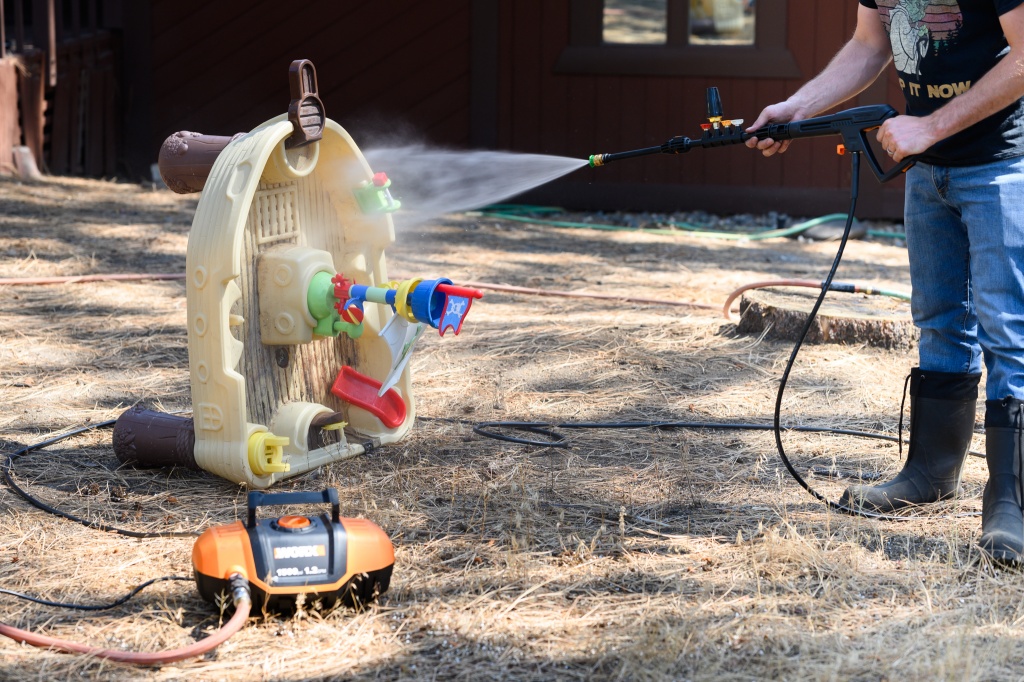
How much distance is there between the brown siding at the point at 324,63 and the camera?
29.5 ft

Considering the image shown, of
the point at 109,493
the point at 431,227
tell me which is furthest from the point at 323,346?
the point at 431,227

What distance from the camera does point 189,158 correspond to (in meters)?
3.36

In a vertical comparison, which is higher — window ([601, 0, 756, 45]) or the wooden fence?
window ([601, 0, 756, 45])

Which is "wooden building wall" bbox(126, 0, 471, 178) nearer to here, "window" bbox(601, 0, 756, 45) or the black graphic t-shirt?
"window" bbox(601, 0, 756, 45)

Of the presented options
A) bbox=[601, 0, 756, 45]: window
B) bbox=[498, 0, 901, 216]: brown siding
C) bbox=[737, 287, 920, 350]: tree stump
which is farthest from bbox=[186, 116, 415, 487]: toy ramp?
Answer: bbox=[601, 0, 756, 45]: window

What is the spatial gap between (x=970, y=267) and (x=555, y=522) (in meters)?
1.30

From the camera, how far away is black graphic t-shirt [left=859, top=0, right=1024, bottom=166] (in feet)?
9.05

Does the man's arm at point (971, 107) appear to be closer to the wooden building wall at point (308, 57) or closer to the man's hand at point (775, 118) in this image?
the man's hand at point (775, 118)

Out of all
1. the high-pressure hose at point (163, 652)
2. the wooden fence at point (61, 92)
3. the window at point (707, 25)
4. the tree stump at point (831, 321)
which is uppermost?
the window at point (707, 25)

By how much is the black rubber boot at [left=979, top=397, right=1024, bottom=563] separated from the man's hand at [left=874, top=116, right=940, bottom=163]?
69 centimetres

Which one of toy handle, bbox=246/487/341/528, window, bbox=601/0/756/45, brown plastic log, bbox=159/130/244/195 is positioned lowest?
toy handle, bbox=246/487/341/528

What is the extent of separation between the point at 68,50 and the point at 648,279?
4.88m

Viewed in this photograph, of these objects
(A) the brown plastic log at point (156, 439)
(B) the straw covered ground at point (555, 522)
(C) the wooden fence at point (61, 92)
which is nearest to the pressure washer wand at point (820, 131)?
(B) the straw covered ground at point (555, 522)

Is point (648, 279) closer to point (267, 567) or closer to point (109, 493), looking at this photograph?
point (109, 493)
